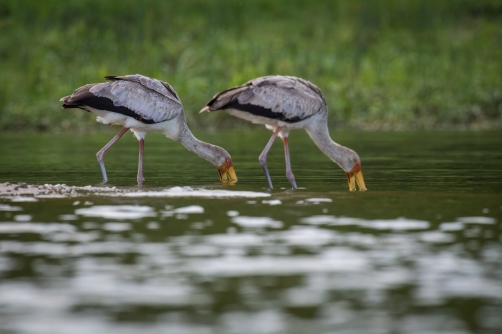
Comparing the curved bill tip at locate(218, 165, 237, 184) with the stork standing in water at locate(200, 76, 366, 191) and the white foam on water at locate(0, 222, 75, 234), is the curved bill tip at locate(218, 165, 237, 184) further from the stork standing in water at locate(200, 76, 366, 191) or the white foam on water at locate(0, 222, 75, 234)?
the white foam on water at locate(0, 222, 75, 234)

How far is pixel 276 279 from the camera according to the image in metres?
5.38

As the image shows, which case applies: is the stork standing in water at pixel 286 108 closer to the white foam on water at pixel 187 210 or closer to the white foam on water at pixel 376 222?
the white foam on water at pixel 187 210

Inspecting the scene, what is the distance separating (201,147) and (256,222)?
4.75 metres

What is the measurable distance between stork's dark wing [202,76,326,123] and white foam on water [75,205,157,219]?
116 inches

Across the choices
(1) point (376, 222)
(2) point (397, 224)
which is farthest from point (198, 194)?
(2) point (397, 224)

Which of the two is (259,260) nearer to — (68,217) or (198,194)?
(68,217)

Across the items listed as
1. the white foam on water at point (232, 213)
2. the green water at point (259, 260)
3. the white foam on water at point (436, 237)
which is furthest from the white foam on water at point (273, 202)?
the white foam on water at point (436, 237)

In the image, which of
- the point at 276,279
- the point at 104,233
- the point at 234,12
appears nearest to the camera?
the point at 276,279

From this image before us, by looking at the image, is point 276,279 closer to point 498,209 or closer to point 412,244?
point 412,244

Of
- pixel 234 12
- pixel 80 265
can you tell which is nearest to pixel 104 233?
pixel 80 265

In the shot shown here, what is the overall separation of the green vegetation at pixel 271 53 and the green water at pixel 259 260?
11.7m

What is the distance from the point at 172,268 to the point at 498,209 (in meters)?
3.33

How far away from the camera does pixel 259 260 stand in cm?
589

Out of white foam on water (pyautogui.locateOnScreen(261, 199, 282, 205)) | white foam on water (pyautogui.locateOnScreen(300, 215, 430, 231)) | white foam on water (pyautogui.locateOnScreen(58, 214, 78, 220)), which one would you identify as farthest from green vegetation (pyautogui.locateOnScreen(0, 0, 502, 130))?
white foam on water (pyautogui.locateOnScreen(300, 215, 430, 231))
